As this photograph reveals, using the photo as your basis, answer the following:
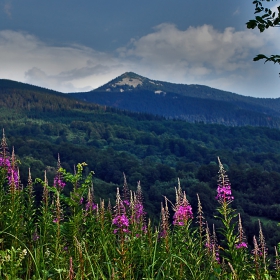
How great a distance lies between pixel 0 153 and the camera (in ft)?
21.9

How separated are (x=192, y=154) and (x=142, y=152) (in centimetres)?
2529

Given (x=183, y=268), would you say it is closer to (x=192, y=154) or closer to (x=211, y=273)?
(x=211, y=273)

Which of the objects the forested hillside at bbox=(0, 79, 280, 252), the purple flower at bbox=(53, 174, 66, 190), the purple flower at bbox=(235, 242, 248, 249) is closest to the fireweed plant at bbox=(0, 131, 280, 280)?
the purple flower at bbox=(235, 242, 248, 249)

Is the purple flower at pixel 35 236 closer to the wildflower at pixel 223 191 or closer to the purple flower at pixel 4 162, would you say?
the purple flower at pixel 4 162

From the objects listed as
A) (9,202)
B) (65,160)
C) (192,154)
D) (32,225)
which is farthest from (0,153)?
(192,154)

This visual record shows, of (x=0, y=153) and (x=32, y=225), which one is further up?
(x=0, y=153)

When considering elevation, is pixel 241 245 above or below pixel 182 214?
below

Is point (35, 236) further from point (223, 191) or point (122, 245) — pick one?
point (223, 191)

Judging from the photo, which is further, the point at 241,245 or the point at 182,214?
the point at 182,214

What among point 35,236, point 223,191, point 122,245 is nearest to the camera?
point 122,245

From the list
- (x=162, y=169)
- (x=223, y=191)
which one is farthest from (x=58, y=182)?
(x=162, y=169)

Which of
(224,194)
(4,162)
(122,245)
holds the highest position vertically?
(4,162)

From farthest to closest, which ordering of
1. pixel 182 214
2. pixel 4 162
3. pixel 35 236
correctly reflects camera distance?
pixel 4 162
pixel 35 236
pixel 182 214

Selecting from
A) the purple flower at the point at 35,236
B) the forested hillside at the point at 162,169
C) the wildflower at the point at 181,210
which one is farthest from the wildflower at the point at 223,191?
the forested hillside at the point at 162,169
